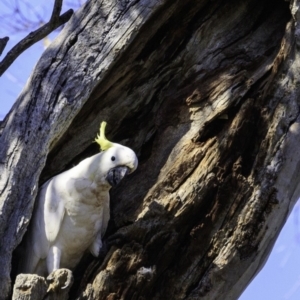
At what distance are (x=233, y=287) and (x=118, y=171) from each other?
0.63 metres

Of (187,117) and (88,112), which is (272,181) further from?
(88,112)

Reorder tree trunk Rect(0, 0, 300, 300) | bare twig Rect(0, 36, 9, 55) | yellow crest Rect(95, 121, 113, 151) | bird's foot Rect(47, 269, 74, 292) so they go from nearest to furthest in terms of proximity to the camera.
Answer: bird's foot Rect(47, 269, 74, 292)
tree trunk Rect(0, 0, 300, 300)
yellow crest Rect(95, 121, 113, 151)
bare twig Rect(0, 36, 9, 55)

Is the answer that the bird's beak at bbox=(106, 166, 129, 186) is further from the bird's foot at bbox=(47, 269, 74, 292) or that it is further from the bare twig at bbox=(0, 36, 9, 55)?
the bare twig at bbox=(0, 36, 9, 55)

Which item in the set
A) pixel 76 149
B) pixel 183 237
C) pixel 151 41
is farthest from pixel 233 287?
pixel 151 41

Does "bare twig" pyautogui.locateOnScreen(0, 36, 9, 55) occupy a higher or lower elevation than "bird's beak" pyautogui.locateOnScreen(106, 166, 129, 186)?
higher

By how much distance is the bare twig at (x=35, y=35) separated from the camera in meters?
3.60

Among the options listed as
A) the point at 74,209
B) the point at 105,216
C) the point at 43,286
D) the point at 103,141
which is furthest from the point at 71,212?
the point at 43,286

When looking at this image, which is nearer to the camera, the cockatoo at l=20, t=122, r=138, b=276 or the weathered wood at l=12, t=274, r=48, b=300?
the weathered wood at l=12, t=274, r=48, b=300

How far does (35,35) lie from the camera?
3.67 metres

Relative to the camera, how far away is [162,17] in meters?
3.47

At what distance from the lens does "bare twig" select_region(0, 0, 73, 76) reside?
3598mm

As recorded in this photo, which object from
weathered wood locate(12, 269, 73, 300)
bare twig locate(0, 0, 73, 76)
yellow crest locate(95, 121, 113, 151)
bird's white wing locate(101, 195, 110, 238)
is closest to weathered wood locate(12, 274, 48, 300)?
weathered wood locate(12, 269, 73, 300)

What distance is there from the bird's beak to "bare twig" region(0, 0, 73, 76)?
70 centimetres

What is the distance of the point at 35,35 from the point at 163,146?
756mm
